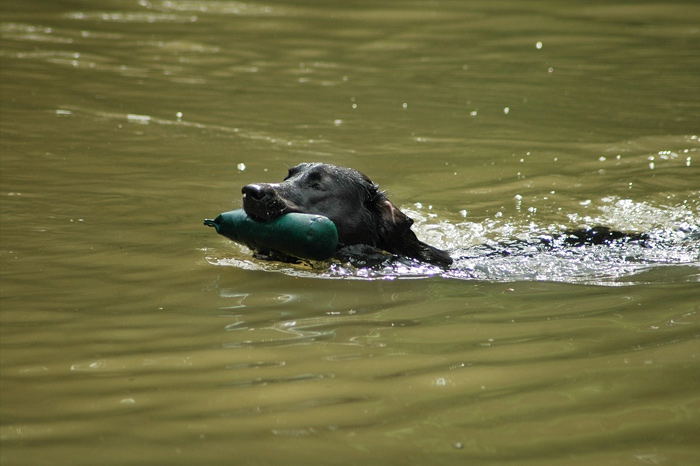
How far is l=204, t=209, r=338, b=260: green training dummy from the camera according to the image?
547cm

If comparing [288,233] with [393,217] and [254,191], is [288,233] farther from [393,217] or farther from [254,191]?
[393,217]

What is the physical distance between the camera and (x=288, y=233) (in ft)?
17.9

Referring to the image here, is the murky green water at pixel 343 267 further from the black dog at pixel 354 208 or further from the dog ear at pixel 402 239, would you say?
the black dog at pixel 354 208

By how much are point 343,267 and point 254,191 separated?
85 cm

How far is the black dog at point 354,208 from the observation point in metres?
6.23

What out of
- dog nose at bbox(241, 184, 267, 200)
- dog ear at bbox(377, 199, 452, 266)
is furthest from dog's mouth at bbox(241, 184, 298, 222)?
dog ear at bbox(377, 199, 452, 266)

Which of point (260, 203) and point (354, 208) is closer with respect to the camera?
point (260, 203)

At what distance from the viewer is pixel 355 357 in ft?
12.3

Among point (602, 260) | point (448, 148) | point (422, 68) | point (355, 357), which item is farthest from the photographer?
point (422, 68)

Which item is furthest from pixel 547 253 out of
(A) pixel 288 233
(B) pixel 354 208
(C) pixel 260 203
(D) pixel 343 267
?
(C) pixel 260 203

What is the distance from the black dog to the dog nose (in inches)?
16.7

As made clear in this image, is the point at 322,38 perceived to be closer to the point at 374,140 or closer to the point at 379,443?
the point at 374,140

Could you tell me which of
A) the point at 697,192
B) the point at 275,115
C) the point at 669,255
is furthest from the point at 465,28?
the point at 669,255

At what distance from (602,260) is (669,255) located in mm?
551
